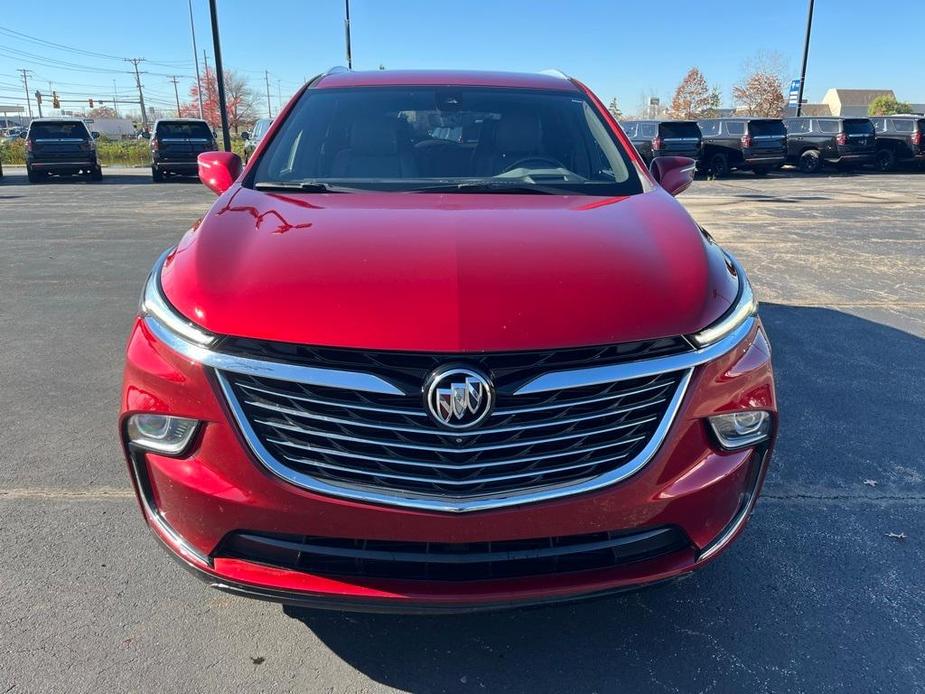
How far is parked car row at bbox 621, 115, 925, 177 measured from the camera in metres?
20.7

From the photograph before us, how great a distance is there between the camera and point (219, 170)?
330cm

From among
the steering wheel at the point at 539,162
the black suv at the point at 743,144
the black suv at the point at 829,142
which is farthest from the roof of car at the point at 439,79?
the black suv at the point at 829,142

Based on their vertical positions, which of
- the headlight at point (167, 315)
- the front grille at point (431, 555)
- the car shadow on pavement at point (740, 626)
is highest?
the headlight at point (167, 315)

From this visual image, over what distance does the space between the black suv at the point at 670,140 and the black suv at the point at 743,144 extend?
93 centimetres

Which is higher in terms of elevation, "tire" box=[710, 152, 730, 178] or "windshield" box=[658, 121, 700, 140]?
"windshield" box=[658, 121, 700, 140]

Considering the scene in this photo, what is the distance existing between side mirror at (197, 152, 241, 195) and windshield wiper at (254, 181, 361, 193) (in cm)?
48

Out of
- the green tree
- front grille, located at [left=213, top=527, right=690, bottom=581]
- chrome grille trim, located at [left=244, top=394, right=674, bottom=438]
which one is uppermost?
the green tree

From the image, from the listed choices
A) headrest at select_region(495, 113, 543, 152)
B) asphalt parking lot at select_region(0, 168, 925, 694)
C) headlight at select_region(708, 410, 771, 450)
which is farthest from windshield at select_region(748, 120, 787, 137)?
headlight at select_region(708, 410, 771, 450)

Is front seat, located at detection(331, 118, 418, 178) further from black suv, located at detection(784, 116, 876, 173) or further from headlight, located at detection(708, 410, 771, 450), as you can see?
Result: black suv, located at detection(784, 116, 876, 173)

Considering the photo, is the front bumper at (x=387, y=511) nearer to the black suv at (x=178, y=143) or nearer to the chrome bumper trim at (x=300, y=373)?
the chrome bumper trim at (x=300, y=373)

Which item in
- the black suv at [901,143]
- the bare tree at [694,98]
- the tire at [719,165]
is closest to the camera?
the tire at [719,165]

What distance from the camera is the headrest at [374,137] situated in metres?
3.15

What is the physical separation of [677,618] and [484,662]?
2.29 ft

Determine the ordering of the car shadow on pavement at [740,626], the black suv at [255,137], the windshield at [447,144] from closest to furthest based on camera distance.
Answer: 1. the car shadow on pavement at [740,626]
2. the windshield at [447,144]
3. the black suv at [255,137]
